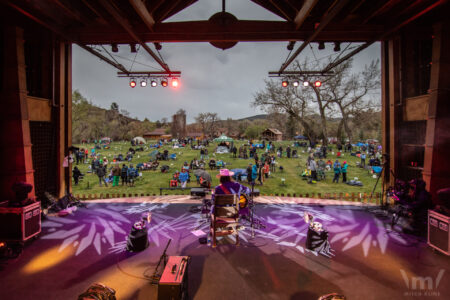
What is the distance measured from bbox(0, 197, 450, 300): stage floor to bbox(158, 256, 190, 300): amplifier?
2.00 ft

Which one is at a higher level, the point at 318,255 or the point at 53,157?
the point at 53,157

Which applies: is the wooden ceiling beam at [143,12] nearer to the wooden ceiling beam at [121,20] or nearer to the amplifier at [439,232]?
the wooden ceiling beam at [121,20]

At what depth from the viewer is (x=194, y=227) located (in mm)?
6238

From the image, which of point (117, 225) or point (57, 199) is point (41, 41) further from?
point (117, 225)

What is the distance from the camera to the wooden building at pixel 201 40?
6.18 metres

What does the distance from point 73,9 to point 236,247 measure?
879cm

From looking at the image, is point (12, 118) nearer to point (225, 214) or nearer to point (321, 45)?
point (225, 214)

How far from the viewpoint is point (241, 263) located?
443cm

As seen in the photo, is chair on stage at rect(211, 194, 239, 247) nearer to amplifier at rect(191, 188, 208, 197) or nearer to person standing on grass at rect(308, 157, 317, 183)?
amplifier at rect(191, 188, 208, 197)

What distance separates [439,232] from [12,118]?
39.1 feet

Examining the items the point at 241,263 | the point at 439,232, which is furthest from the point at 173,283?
the point at 439,232

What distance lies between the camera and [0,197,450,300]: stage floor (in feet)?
11.9

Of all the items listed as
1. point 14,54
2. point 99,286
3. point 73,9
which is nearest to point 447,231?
point 99,286

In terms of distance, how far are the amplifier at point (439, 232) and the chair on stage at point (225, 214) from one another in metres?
4.71
